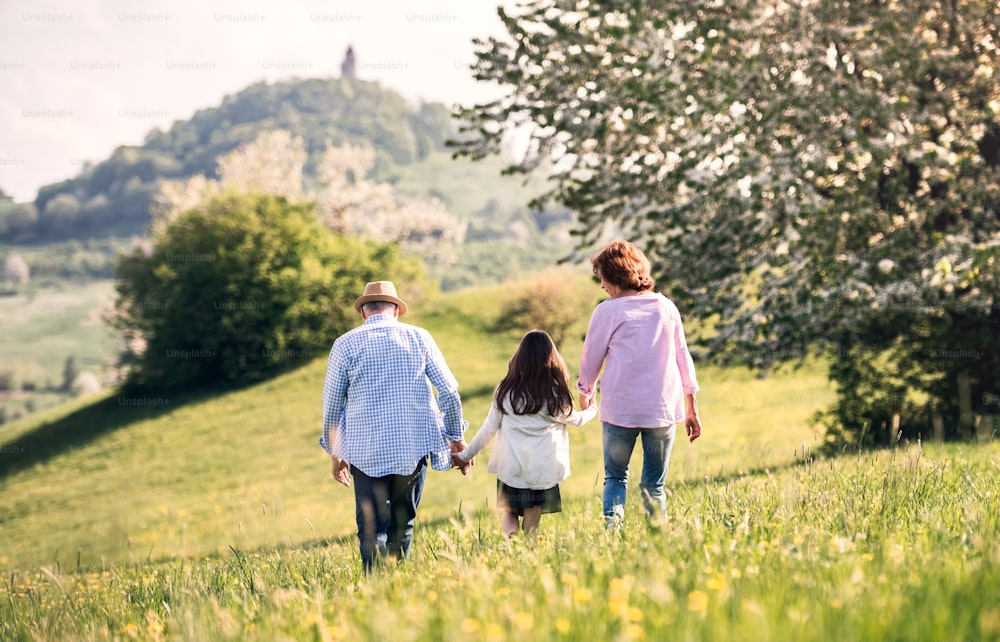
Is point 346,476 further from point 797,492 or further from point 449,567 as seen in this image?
point 797,492

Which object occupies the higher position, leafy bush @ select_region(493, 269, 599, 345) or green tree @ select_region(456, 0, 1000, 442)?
green tree @ select_region(456, 0, 1000, 442)

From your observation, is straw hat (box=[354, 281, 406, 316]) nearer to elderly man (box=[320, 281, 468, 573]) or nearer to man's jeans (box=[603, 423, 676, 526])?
elderly man (box=[320, 281, 468, 573])

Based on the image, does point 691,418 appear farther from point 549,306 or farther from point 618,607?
point 549,306

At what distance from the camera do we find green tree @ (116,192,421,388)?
3662 centimetres

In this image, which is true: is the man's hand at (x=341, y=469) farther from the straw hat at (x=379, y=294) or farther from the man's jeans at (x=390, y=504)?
the straw hat at (x=379, y=294)

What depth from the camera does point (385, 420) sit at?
6.00 meters

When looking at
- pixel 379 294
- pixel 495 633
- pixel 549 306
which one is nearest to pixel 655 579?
pixel 495 633

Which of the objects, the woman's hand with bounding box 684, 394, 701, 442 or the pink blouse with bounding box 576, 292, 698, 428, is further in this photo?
the woman's hand with bounding box 684, 394, 701, 442

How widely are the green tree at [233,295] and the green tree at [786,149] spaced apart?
2629 centimetres

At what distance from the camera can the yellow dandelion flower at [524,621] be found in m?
2.72

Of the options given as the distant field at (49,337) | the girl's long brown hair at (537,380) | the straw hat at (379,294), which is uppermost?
the straw hat at (379,294)

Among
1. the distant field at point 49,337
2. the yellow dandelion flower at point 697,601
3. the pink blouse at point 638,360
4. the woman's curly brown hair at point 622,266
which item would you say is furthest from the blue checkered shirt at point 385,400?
the distant field at point 49,337

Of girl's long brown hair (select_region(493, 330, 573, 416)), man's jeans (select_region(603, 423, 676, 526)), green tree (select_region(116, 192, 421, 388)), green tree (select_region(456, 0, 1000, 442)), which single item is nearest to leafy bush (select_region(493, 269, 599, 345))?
green tree (select_region(116, 192, 421, 388))

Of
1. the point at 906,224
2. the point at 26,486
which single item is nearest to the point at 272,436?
the point at 26,486
